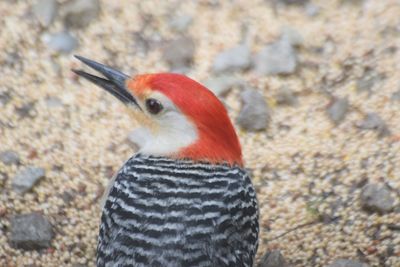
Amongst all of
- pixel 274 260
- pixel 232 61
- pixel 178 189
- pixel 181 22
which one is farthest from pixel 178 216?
pixel 181 22

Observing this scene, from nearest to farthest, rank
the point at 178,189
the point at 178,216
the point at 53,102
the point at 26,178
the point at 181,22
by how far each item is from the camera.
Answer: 1. the point at 178,216
2. the point at 178,189
3. the point at 26,178
4. the point at 53,102
5. the point at 181,22

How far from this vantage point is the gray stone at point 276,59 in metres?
5.43

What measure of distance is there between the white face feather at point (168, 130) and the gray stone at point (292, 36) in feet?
5.67

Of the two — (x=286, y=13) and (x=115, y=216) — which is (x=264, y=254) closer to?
(x=115, y=216)

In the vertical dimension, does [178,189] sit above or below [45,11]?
below

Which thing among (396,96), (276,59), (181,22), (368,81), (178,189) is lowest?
(178,189)

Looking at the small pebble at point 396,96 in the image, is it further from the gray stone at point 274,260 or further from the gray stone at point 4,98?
the gray stone at point 4,98

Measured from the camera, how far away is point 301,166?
4863 mm

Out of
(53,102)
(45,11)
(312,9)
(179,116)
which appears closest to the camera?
(179,116)

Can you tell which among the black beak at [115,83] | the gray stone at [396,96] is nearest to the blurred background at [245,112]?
the gray stone at [396,96]

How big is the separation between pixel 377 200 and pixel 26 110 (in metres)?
2.04

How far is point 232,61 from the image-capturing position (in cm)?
547

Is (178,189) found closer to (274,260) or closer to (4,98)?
(274,260)

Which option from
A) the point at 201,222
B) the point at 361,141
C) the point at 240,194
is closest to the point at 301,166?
the point at 361,141
